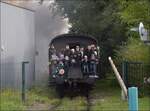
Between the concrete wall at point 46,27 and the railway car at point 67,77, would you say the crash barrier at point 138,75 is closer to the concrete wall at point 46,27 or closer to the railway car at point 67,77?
the railway car at point 67,77

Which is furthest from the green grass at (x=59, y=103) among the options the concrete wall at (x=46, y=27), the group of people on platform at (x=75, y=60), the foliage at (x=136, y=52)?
the concrete wall at (x=46, y=27)

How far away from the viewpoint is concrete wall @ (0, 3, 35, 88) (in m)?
25.2

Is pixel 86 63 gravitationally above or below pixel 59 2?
below

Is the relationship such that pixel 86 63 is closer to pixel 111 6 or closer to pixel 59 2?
pixel 111 6

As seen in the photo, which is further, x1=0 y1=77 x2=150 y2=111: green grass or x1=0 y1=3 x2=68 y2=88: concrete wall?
x1=0 y1=3 x2=68 y2=88: concrete wall

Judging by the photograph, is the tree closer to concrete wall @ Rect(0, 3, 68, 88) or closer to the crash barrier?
concrete wall @ Rect(0, 3, 68, 88)

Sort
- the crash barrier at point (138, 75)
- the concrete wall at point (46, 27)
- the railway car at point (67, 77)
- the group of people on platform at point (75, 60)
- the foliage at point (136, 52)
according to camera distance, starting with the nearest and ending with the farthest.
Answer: the crash barrier at point (138, 75)
the foliage at point (136, 52)
the railway car at point (67, 77)
the group of people on platform at point (75, 60)
the concrete wall at point (46, 27)

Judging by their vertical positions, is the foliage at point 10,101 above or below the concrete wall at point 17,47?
below

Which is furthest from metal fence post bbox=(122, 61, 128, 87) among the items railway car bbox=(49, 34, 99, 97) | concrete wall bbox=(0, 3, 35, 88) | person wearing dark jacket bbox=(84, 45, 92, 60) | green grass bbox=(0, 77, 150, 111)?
concrete wall bbox=(0, 3, 35, 88)

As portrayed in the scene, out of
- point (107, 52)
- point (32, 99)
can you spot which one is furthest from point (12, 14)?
point (32, 99)

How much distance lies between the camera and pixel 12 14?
91.6ft

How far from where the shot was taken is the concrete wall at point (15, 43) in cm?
2524

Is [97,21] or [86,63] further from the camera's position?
[97,21]

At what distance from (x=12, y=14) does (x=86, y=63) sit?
20.1 feet
